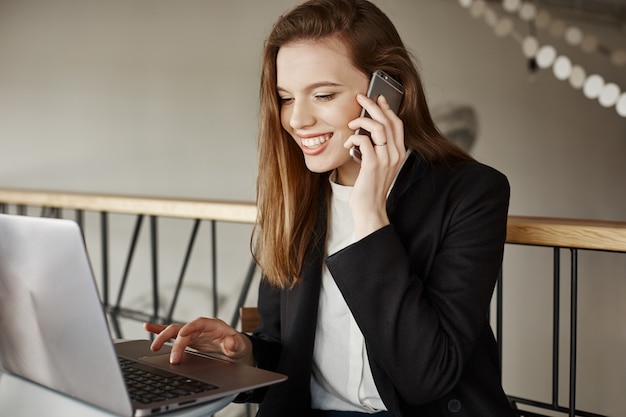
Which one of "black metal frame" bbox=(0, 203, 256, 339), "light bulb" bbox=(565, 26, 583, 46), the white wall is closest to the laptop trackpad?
"black metal frame" bbox=(0, 203, 256, 339)

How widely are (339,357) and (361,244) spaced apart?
0.28m

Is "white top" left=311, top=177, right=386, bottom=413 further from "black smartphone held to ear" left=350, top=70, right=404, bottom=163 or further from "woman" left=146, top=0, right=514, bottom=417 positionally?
"black smartphone held to ear" left=350, top=70, right=404, bottom=163

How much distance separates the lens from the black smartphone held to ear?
128 centimetres

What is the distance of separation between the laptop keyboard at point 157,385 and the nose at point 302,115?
480 millimetres

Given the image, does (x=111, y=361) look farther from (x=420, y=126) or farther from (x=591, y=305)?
(x=591, y=305)

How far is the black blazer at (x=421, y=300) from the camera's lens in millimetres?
1141

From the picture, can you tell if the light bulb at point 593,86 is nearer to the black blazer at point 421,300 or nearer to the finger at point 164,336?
the black blazer at point 421,300

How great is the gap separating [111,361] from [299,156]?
70 centimetres

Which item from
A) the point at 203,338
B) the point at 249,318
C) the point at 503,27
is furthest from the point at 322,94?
the point at 503,27

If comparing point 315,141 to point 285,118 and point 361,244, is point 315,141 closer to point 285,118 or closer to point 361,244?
point 285,118

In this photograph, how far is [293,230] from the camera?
142 centimetres

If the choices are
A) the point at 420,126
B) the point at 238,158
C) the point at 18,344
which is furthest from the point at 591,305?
the point at 18,344

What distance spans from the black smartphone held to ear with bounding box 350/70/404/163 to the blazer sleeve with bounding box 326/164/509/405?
0.47 ft

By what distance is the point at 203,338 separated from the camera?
1.21 meters
